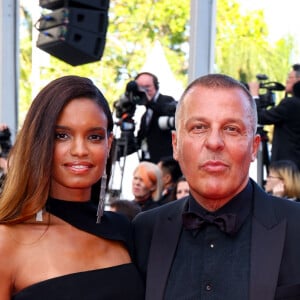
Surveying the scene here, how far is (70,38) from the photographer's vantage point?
7.73m

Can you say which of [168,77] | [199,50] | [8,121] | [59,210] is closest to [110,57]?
[168,77]

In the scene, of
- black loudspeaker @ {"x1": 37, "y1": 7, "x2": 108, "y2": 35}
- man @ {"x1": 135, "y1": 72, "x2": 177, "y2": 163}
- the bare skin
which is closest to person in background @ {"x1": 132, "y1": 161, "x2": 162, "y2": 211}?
man @ {"x1": 135, "y1": 72, "x2": 177, "y2": 163}

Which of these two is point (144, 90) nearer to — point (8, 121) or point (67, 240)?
point (8, 121)

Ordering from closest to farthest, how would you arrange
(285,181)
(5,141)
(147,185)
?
(285,181) → (147,185) → (5,141)

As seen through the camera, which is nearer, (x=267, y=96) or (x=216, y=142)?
(x=216, y=142)

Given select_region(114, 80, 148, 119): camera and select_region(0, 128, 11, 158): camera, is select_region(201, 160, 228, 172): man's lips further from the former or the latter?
select_region(0, 128, 11, 158): camera

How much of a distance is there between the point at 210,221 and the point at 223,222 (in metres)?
0.05

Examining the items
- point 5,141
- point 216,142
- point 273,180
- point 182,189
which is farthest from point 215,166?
point 5,141

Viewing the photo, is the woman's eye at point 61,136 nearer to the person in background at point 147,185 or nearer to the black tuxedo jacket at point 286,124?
the person in background at point 147,185

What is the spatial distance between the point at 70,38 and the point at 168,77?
4.21 m

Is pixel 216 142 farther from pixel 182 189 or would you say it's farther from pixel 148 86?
pixel 148 86

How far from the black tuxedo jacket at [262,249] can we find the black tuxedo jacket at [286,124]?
450cm

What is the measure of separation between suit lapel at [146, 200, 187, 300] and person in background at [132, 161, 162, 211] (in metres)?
4.20

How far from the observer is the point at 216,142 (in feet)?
9.31
